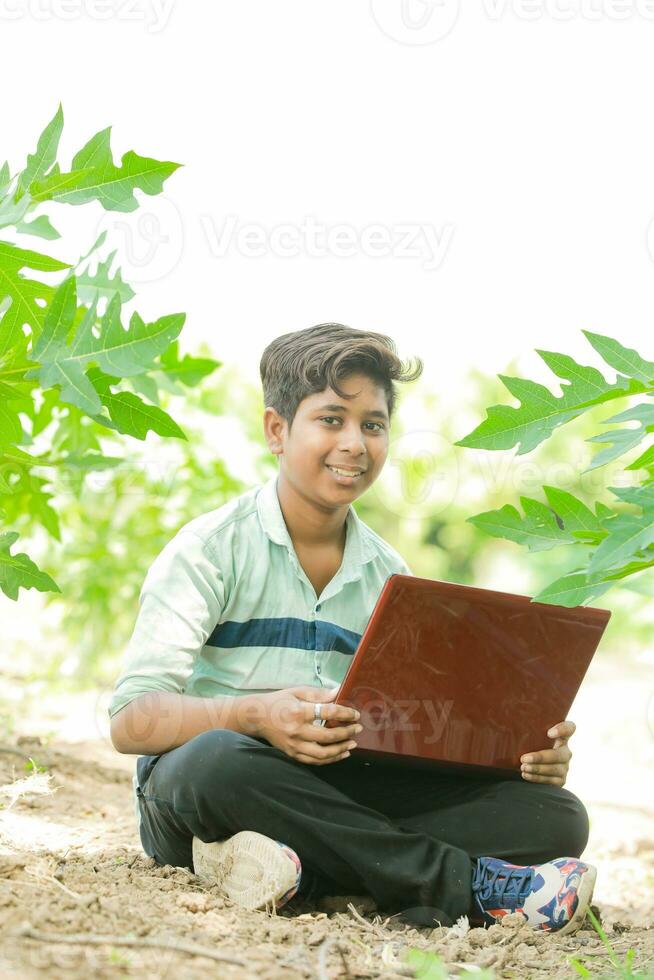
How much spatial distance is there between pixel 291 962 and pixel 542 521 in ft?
2.43

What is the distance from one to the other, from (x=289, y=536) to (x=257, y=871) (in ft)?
2.17

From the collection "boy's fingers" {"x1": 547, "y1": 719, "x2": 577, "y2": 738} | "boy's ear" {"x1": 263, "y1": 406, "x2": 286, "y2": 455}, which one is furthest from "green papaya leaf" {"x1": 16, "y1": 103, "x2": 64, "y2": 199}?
"boy's fingers" {"x1": 547, "y1": 719, "x2": 577, "y2": 738}

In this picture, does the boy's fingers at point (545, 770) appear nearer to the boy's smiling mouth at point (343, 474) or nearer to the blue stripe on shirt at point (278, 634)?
the blue stripe on shirt at point (278, 634)

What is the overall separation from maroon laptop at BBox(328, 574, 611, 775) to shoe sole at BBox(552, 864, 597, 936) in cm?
25

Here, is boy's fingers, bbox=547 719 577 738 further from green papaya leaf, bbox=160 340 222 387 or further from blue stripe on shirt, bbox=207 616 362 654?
green papaya leaf, bbox=160 340 222 387

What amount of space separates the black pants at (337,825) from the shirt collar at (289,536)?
40 cm

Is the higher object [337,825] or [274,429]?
[274,429]

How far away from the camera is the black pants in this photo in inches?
65.7

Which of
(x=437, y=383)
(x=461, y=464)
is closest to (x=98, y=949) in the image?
(x=461, y=464)

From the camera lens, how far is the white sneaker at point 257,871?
1596 mm

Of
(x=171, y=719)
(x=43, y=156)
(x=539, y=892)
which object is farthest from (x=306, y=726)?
(x=43, y=156)

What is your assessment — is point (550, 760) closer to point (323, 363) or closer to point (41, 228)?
point (323, 363)

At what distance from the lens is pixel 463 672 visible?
1756mm

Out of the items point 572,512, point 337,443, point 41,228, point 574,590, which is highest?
point 41,228
